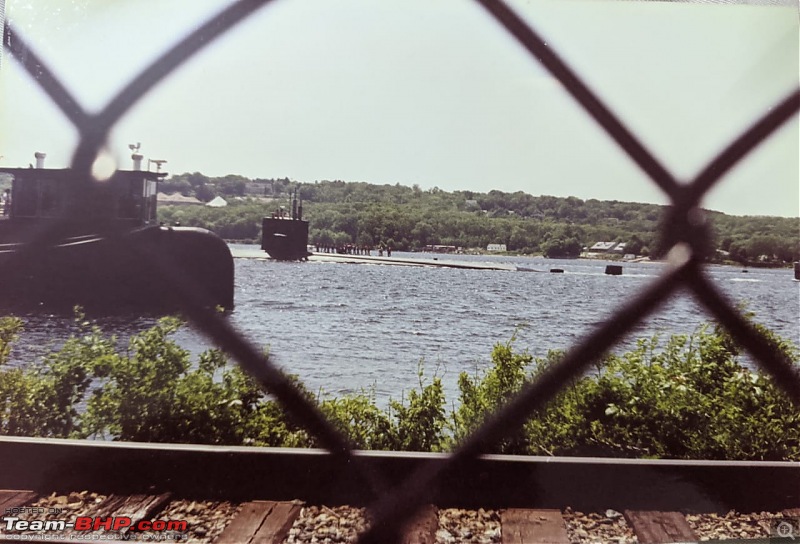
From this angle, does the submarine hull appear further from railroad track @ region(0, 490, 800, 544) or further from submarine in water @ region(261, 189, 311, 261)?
railroad track @ region(0, 490, 800, 544)

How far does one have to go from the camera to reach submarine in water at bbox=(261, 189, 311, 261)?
1809 mm

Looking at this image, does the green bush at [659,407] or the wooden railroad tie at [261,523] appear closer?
the wooden railroad tie at [261,523]

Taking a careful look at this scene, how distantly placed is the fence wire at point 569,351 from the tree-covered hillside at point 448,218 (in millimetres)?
100

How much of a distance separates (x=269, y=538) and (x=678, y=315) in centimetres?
155

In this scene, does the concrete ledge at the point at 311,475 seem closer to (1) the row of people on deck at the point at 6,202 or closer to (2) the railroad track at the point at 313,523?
(2) the railroad track at the point at 313,523

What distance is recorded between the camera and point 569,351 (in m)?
1.87

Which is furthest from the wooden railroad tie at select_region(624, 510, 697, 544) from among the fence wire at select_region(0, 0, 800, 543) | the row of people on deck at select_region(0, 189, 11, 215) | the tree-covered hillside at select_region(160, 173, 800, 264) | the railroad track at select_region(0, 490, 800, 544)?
the row of people on deck at select_region(0, 189, 11, 215)

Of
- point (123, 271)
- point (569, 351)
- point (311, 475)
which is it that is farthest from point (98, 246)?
point (569, 351)

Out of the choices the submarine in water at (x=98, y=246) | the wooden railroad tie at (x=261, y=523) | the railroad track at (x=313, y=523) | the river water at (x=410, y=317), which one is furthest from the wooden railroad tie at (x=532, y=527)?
the submarine in water at (x=98, y=246)

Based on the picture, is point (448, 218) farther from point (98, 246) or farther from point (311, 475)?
point (98, 246)

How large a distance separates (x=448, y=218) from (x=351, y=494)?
100 cm

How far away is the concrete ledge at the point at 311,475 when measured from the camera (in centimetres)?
179

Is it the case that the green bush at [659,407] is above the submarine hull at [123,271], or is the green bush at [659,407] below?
below

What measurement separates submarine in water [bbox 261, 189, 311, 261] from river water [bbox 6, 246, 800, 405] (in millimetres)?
38
